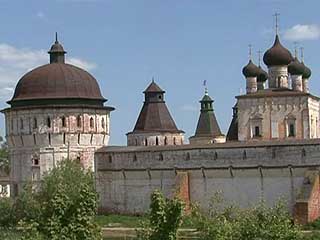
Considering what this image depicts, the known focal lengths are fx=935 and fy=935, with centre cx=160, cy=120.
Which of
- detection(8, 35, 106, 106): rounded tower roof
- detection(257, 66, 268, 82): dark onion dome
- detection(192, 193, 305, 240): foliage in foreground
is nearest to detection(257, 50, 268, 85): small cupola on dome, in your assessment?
detection(257, 66, 268, 82): dark onion dome

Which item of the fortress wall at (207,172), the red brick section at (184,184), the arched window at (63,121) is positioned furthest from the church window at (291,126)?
the arched window at (63,121)

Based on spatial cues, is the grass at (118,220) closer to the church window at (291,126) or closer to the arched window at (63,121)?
the arched window at (63,121)

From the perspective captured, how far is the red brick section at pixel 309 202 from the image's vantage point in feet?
96.4

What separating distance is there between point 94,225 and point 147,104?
3144 cm

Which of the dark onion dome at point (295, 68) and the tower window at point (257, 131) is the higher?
the dark onion dome at point (295, 68)

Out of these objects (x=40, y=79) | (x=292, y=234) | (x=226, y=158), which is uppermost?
(x=40, y=79)

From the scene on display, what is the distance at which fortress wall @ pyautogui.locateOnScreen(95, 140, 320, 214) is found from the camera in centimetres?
3073

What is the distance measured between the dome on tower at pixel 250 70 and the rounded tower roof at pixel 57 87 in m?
9.12

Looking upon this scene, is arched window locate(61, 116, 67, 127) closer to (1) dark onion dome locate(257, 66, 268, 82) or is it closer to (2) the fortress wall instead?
(2) the fortress wall

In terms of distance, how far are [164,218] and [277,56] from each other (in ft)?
85.0

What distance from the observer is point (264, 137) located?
40.1 m

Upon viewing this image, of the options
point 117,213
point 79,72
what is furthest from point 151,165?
point 79,72

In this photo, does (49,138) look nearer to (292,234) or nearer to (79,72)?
(79,72)

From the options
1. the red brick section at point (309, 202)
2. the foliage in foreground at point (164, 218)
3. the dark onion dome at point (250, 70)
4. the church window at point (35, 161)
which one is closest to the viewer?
the foliage in foreground at point (164, 218)
